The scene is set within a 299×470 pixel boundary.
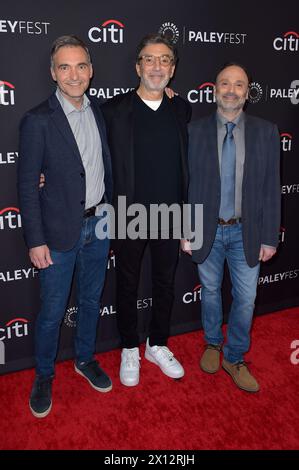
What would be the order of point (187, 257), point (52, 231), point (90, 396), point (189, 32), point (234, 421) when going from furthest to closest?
point (187, 257) → point (189, 32) → point (90, 396) → point (234, 421) → point (52, 231)

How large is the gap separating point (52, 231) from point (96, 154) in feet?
1.75

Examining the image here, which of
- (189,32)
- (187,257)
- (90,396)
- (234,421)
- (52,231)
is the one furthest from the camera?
(187,257)

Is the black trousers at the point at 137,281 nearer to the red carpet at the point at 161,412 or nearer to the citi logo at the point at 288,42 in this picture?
the red carpet at the point at 161,412

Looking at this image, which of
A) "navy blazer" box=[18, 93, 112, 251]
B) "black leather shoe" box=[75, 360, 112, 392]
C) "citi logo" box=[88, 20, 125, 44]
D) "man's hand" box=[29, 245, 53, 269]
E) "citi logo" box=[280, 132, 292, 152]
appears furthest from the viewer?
"citi logo" box=[280, 132, 292, 152]

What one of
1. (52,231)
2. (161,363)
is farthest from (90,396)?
(52,231)

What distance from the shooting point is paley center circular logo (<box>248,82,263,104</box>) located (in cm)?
356

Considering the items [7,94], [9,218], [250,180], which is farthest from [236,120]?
[9,218]

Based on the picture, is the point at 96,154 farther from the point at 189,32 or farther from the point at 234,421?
the point at 234,421

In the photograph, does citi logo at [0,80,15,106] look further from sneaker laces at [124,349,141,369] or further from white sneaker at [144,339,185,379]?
white sneaker at [144,339,185,379]

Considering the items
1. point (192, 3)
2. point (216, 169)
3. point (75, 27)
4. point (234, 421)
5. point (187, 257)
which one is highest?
point (192, 3)

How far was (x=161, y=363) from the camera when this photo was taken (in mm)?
3264

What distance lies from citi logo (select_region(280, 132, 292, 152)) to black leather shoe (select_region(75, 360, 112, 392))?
241 centimetres

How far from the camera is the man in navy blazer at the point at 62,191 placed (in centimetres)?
245

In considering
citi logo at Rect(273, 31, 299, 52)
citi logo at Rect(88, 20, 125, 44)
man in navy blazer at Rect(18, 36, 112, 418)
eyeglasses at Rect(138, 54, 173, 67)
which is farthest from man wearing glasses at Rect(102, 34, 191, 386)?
citi logo at Rect(273, 31, 299, 52)
